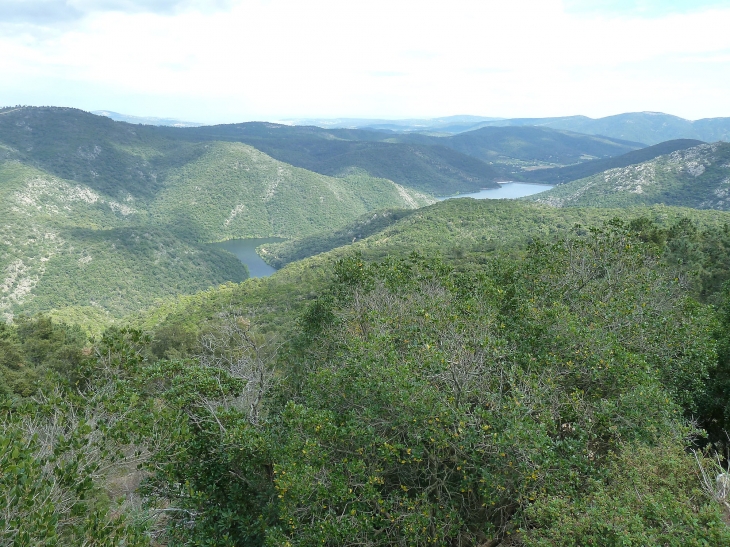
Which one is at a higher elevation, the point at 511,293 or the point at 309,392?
the point at 511,293

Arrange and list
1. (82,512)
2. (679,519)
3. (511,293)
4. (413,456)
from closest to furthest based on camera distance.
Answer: (679,519)
(82,512)
(413,456)
(511,293)

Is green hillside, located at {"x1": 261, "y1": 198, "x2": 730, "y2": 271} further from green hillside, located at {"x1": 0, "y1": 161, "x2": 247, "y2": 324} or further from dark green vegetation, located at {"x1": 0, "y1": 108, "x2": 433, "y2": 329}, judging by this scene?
dark green vegetation, located at {"x1": 0, "y1": 108, "x2": 433, "y2": 329}

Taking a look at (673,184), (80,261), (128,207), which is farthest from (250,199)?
(673,184)

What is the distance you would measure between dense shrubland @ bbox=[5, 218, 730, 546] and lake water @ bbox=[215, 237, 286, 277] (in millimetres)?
102867

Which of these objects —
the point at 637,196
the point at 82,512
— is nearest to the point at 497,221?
the point at 637,196

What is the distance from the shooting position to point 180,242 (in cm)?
10481

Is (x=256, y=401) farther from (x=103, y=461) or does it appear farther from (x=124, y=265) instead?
(x=124, y=265)

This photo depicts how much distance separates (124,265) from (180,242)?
58.2 ft

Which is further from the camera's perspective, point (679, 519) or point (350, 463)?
point (350, 463)

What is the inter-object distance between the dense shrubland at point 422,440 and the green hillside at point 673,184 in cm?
10712

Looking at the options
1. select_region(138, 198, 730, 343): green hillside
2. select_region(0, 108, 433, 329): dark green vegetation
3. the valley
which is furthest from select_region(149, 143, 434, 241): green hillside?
the valley

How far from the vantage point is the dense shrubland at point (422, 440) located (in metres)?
6.18

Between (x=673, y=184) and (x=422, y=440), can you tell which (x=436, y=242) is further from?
(x=673, y=184)

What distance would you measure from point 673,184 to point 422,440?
407 ft
